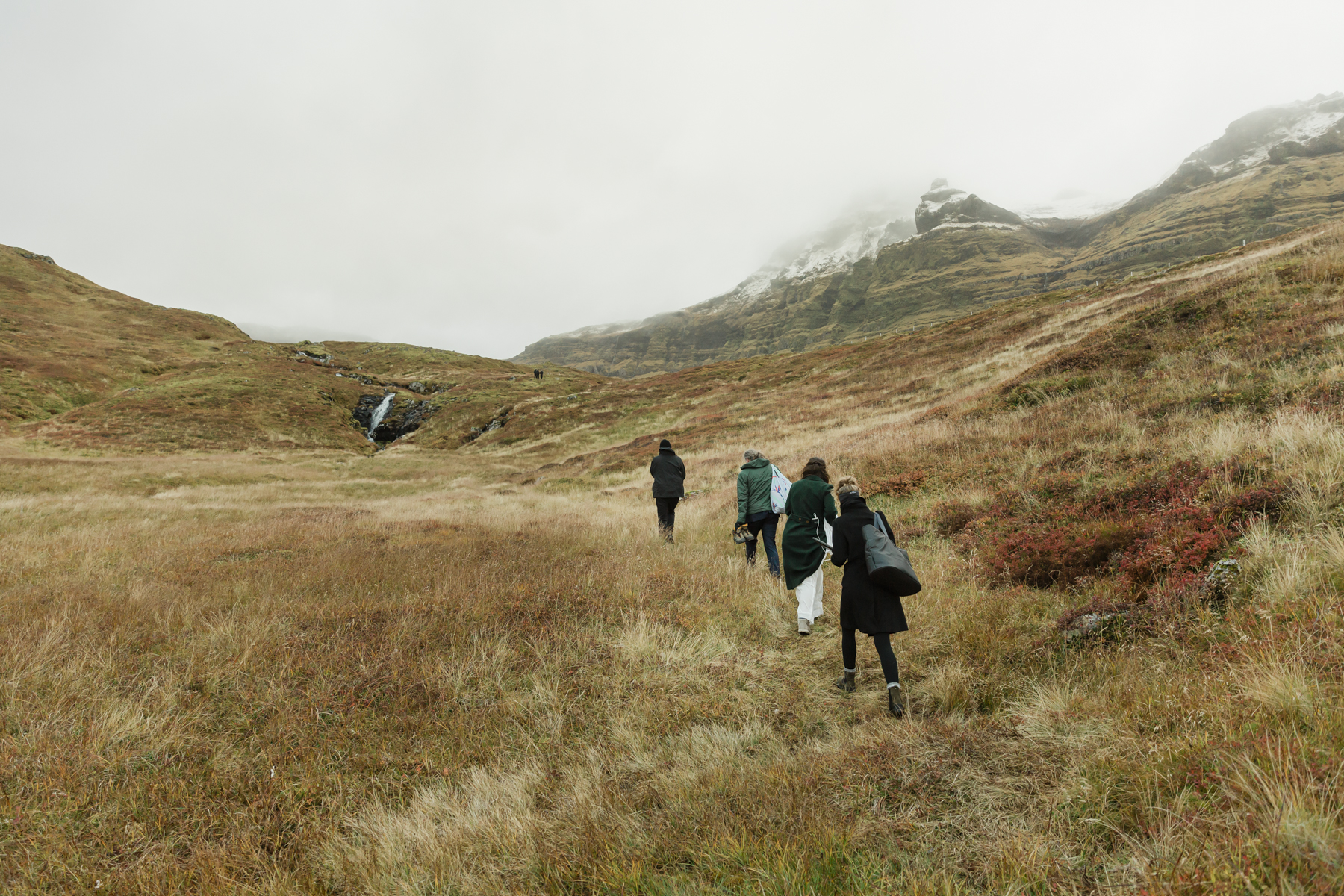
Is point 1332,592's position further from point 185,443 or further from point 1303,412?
point 185,443

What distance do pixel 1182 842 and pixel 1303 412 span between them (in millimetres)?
7741

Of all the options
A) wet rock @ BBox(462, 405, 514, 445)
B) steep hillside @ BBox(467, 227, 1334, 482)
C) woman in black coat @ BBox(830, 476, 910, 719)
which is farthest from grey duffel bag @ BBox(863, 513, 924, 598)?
wet rock @ BBox(462, 405, 514, 445)

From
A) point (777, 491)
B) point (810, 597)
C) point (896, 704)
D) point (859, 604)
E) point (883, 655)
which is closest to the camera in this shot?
point (896, 704)

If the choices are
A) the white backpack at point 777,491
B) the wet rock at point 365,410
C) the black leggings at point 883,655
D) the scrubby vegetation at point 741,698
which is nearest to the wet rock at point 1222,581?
the scrubby vegetation at point 741,698

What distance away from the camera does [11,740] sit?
11.7 ft

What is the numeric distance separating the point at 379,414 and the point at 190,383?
60.8 ft

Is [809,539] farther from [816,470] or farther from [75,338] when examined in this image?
[75,338]

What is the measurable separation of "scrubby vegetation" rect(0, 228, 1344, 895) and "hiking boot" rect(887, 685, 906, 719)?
0.19 m

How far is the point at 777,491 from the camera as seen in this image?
8648 millimetres

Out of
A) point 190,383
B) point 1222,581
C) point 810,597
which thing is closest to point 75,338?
point 190,383

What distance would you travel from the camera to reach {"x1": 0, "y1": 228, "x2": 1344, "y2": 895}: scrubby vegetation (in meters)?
2.52

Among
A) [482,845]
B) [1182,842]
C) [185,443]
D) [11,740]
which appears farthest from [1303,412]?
[185,443]

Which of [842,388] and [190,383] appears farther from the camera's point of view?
[190,383]

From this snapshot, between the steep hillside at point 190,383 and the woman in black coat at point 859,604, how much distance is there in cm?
5333
